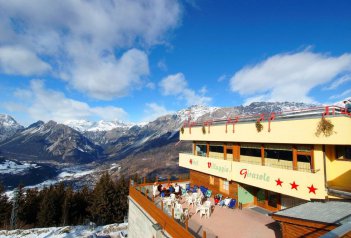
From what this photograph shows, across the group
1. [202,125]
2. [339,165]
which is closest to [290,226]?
[339,165]

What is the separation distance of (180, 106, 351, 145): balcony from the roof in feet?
10.5

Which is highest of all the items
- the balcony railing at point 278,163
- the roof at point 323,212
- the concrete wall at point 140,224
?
the balcony railing at point 278,163

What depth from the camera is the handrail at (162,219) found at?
42.9ft

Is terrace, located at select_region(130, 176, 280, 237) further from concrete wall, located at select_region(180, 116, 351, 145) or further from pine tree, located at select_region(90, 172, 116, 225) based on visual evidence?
pine tree, located at select_region(90, 172, 116, 225)

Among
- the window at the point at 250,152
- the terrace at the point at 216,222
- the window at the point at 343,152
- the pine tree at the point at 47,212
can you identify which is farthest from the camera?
the pine tree at the point at 47,212

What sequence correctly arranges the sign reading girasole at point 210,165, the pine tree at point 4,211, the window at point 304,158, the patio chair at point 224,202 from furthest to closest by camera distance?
the pine tree at point 4,211
the sign reading girasole at point 210,165
the patio chair at point 224,202
the window at point 304,158

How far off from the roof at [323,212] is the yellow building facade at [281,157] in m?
1.17

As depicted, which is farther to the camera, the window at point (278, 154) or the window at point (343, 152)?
the window at point (278, 154)

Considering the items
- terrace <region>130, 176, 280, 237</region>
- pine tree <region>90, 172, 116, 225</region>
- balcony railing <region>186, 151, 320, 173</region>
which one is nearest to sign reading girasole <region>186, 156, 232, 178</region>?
balcony railing <region>186, 151, 320, 173</region>

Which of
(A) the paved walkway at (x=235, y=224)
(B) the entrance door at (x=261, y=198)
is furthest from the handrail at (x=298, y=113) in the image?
(A) the paved walkway at (x=235, y=224)

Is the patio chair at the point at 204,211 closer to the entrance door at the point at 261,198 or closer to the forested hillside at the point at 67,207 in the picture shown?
the entrance door at the point at 261,198

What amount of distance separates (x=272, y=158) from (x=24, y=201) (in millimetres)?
62520

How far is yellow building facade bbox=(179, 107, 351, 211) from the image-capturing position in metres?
14.0

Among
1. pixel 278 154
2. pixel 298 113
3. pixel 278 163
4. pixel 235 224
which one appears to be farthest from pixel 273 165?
pixel 235 224
